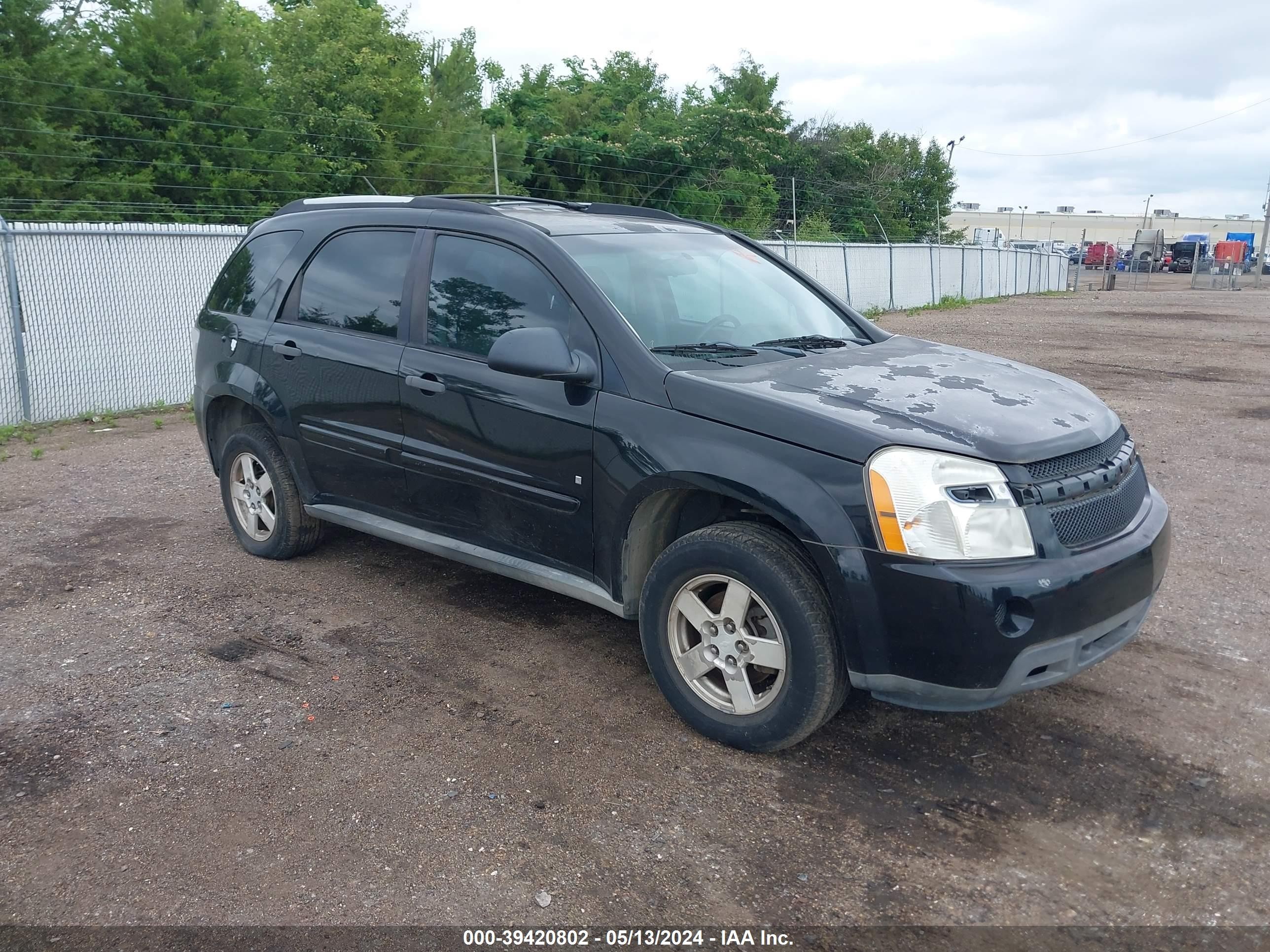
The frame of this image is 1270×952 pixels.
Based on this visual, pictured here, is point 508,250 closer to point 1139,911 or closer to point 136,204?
point 1139,911

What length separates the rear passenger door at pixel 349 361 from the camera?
4.77 m

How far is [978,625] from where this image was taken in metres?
3.18

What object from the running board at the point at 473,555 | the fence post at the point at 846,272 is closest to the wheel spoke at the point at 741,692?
the running board at the point at 473,555

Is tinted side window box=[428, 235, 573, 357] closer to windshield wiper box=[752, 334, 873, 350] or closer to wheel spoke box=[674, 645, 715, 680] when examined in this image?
windshield wiper box=[752, 334, 873, 350]

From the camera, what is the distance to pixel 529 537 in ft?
14.1

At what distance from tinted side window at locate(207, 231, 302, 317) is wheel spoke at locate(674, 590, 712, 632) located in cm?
299

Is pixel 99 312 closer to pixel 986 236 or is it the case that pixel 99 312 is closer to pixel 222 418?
pixel 222 418

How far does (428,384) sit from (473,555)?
760 mm

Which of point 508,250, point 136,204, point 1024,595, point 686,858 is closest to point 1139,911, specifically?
point 1024,595

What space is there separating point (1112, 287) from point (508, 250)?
1744 inches

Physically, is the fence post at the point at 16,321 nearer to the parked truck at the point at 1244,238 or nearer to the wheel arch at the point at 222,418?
the wheel arch at the point at 222,418

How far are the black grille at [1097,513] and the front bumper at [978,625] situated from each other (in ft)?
0.22

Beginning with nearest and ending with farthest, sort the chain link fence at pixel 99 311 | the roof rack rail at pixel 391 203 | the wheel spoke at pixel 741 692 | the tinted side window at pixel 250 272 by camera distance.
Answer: the wheel spoke at pixel 741 692
the roof rack rail at pixel 391 203
the tinted side window at pixel 250 272
the chain link fence at pixel 99 311

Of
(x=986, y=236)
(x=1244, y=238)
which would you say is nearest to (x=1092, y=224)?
(x=1244, y=238)
